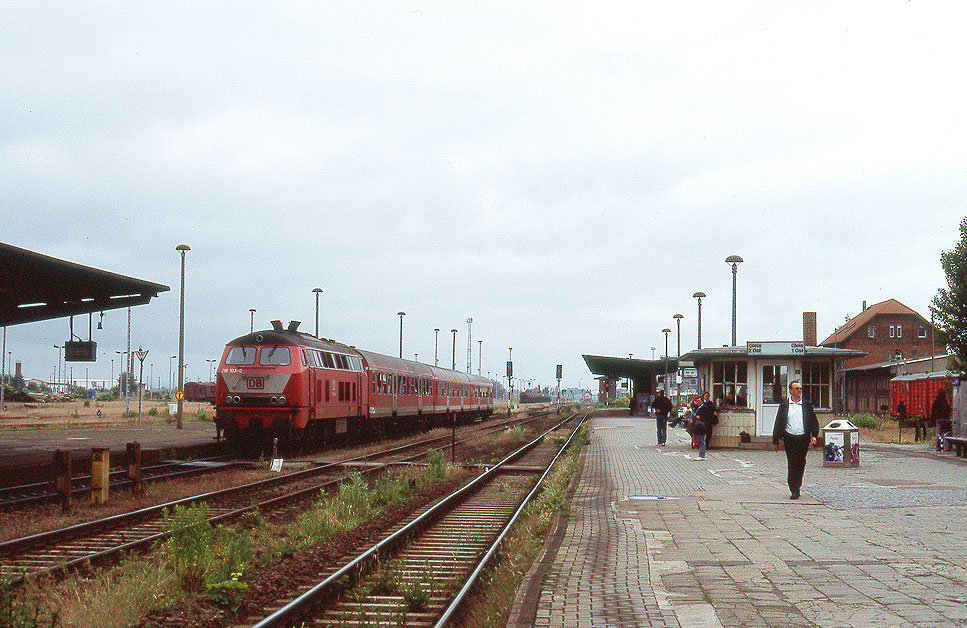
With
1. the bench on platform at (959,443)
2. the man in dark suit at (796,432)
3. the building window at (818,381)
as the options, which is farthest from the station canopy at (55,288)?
the bench on platform at (959,443)

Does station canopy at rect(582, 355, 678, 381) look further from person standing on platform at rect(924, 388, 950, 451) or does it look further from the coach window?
the coach window

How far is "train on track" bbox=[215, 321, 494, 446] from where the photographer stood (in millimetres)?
22500

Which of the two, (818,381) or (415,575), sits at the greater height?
(818,381)

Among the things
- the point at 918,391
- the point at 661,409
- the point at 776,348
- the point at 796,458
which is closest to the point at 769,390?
the point at 776,348

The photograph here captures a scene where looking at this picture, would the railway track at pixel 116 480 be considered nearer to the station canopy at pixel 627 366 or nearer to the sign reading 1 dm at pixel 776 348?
the sign reading 1 dm at pixel 776 348

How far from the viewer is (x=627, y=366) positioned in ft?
176

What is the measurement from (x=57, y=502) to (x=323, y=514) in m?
4.82

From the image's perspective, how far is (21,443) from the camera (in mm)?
26000

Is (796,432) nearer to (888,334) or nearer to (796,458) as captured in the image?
(796,458)

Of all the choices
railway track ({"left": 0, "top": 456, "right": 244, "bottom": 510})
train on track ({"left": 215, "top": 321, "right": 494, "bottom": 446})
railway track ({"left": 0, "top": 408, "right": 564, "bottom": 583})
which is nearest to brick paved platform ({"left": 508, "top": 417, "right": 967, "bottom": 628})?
railway track ({"left": 0, "top": 408, "right": 564, "bottom": 583})

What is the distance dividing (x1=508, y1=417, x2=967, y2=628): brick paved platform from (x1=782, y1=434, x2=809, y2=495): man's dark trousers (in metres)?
0.26

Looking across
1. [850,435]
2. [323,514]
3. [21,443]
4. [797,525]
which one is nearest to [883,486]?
[850,435]

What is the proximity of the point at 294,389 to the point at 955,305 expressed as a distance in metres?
23.2

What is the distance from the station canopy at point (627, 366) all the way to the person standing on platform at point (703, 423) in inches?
1065
